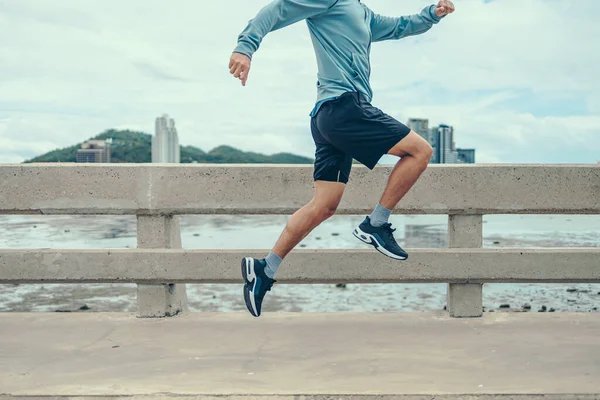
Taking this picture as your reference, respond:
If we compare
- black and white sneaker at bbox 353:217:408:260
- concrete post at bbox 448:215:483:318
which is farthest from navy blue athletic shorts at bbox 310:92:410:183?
concrete post at bbox 448:215:483:318

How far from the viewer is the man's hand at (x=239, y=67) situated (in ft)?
16.3

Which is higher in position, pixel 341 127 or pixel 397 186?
pixel 341 127

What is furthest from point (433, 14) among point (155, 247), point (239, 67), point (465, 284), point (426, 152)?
point (155, 247)

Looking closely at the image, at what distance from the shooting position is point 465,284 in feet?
23.1

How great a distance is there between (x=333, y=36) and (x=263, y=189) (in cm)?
190

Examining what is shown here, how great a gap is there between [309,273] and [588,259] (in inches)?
92.9

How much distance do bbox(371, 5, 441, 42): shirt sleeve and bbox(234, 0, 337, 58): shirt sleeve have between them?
22.8 inches

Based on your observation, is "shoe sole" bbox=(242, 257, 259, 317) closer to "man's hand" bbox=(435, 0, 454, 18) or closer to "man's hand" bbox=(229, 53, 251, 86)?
"man's hand" bbox=(229, 53, 251, 86)

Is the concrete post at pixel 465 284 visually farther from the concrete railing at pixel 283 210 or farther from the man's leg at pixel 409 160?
the man's leg at pixel 409 160

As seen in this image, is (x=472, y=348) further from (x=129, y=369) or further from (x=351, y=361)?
(x=129, y=369)

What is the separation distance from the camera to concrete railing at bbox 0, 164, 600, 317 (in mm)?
6945

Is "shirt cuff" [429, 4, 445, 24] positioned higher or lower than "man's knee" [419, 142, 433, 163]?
higher

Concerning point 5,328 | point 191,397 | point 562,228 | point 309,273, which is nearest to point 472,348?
point 309,273

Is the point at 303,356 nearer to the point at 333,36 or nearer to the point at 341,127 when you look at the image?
the point at 341,127
